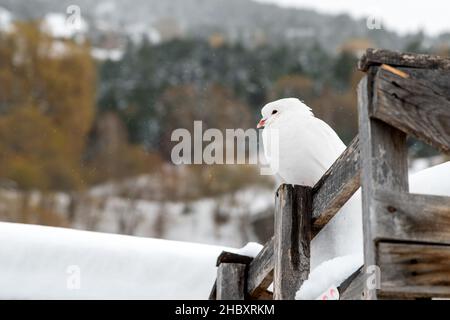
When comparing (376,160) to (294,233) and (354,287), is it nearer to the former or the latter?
(354,287)

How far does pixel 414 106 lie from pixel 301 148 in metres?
1.19

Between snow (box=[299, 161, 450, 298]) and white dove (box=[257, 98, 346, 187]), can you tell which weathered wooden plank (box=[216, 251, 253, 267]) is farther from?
snow (box=[299, 161, 450, 298])

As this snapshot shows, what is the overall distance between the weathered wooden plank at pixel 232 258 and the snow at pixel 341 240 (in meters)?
0.86

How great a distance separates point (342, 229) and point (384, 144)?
0.93m

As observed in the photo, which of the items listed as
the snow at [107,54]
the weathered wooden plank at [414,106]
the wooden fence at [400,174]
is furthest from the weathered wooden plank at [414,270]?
the snow at [107,54]

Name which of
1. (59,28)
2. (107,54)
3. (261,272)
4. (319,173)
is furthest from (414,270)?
(59,28)

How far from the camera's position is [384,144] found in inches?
82.9

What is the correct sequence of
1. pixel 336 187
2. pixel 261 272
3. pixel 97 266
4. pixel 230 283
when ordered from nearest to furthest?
1. pixel 336 187
2. pixel 261 272
3. pixel 230 283
4. pixel 97 266

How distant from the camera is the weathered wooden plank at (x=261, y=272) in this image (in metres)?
3.38

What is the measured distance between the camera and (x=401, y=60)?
2088mm

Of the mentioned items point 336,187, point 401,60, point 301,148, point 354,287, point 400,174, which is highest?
point 301,148

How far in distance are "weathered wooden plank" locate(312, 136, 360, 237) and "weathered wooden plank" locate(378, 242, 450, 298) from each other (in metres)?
0.35

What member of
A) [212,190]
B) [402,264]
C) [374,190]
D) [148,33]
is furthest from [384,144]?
[148,33]

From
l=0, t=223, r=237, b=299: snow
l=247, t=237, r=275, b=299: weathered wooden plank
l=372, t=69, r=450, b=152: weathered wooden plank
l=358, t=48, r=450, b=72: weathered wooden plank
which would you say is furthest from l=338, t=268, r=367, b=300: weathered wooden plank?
l=0, t=223, r=237, b=299: snow
